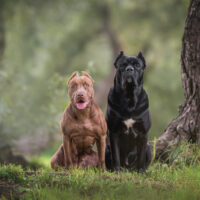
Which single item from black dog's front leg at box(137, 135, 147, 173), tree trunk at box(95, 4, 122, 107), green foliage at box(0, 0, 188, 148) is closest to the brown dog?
black dog's front leg at box(137, 135, 147, 173)

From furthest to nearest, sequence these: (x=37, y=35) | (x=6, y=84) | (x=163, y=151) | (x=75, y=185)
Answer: (x=37, y=35), (x=6, y=84), (x=163, y=151), (x=75, y=185)

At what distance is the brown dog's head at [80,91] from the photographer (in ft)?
17.2

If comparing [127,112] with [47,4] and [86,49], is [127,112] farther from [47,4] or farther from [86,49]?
[86,49]

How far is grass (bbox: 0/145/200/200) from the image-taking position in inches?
167

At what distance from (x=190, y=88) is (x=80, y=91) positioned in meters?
2.26

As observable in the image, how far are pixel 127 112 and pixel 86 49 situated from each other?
18.3m

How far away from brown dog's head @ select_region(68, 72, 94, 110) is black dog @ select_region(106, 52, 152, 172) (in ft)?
1.33

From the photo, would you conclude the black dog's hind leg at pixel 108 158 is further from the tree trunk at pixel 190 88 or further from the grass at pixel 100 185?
the tree trunk at pixel 190 88

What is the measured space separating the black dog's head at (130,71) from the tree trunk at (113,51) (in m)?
15.3

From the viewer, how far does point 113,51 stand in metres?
21.7

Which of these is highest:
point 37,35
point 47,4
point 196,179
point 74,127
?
point 47,4

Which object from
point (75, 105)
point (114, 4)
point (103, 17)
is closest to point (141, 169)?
point (75, 105)

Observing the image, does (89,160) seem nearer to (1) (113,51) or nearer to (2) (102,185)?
(2) (102,185)

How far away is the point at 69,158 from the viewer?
5523 millimetres
